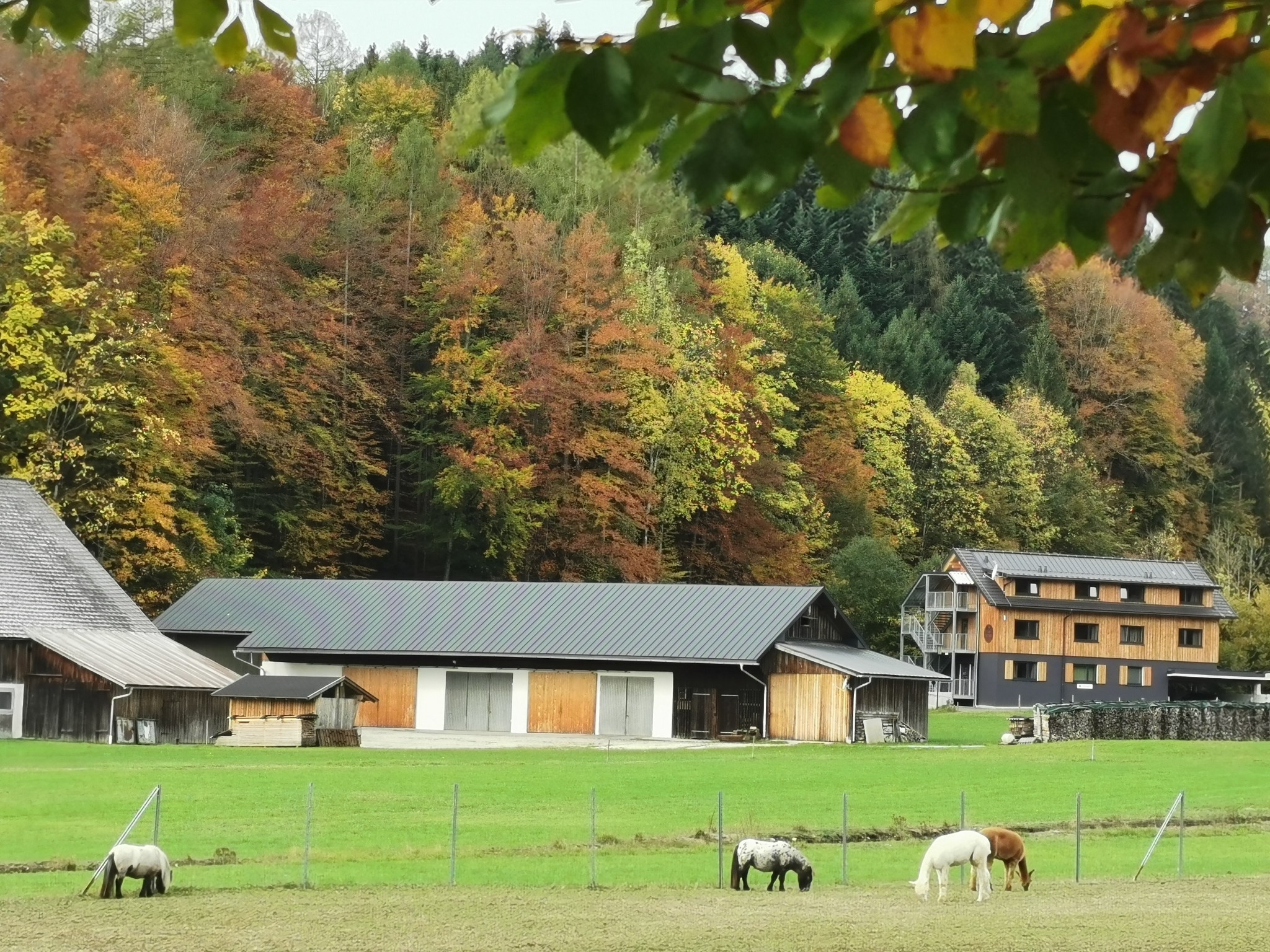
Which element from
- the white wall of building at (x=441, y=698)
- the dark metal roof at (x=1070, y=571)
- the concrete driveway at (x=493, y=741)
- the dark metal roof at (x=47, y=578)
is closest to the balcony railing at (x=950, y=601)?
the dark metal roof at (x=1070, y=571)

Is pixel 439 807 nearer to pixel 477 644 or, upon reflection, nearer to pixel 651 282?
pixel 477 644

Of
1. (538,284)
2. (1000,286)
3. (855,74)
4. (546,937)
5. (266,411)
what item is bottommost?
(546,937)

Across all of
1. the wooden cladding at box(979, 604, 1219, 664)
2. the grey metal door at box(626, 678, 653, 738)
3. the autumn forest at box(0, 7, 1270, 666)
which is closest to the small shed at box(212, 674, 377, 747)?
the grey metal door at box(626, 678, 653, 738)

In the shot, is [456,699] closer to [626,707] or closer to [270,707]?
[626,707]

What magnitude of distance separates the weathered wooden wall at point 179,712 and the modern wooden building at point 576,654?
7.78m

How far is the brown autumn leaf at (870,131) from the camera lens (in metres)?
3.63

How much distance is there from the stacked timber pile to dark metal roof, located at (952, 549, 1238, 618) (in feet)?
73.5

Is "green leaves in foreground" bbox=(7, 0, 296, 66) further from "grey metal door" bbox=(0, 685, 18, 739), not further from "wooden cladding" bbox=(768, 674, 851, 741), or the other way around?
"wooden cladding" bbox=(768, 674, 851, 741)

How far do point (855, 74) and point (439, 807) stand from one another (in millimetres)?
28507

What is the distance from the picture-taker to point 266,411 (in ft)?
224

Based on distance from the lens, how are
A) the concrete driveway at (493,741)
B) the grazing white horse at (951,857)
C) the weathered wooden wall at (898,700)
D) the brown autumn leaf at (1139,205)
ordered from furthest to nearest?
the weathered wooden wall at (898,700) → the concrete driveway at (493,741) → the grazing white horse at (951,857) → the brown autumn leaf at (1139,205)

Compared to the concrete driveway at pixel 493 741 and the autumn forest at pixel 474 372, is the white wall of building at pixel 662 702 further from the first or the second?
the autumn forest at pixel 474 372

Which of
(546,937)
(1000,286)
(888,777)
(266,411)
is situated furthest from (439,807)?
(1000,286)

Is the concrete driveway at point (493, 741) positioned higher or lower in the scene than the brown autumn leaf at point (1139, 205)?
lower
